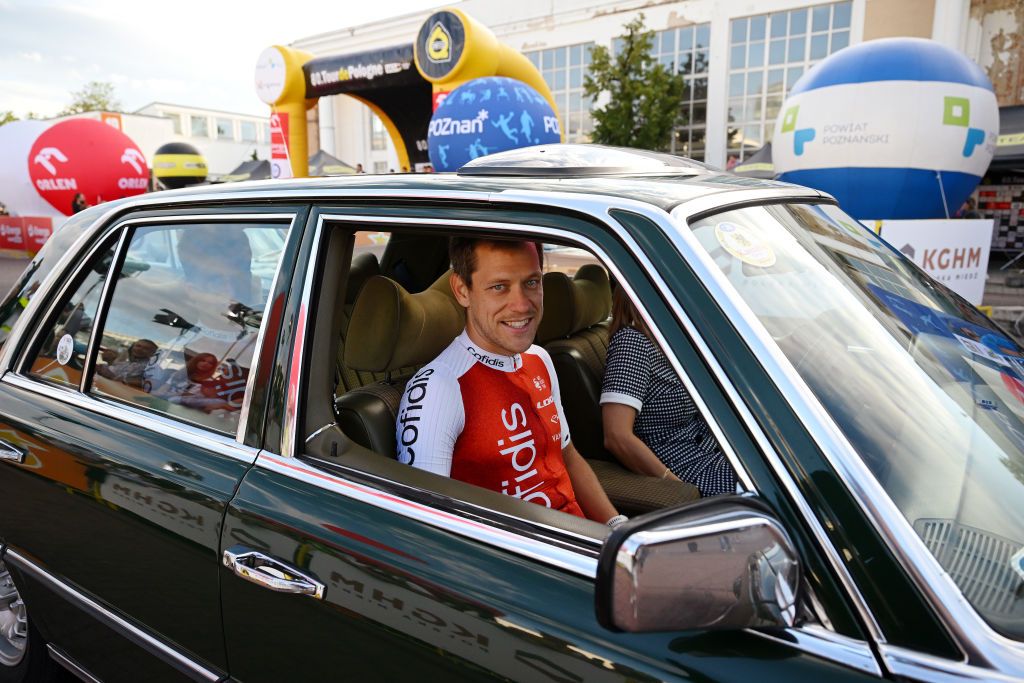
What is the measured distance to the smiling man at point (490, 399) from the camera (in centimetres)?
167

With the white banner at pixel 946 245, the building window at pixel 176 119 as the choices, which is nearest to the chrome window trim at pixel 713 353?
the white banner at pixel 946 245

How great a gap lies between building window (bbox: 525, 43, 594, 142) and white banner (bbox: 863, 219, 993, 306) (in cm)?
1940

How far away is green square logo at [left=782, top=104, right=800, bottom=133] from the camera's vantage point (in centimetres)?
725

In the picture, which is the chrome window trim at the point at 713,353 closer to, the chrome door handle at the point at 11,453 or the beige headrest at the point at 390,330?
the beige headrest at the point at 390,330

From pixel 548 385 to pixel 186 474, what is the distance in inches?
38.0

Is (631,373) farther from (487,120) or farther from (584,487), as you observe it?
(487,120)

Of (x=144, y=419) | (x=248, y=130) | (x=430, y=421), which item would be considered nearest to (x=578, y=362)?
(x=430, y=421)

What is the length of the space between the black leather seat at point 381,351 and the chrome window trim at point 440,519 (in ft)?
0.82

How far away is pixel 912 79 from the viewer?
642 centimetres

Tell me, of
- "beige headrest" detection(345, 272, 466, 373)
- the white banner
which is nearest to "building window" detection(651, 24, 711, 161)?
the white banner

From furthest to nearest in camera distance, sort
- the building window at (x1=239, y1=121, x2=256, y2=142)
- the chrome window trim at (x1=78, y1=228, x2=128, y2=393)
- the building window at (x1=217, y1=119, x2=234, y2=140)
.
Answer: the building window at (x1=239, y1=121, x2=256, y2=142), the building window at (x1=217, y1=119, x2=234, y2=140), the chrome window trim at (x1=78, y1=228, x2=128, y2=393)

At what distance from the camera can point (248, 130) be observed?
5594 cm

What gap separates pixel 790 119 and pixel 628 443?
5.98 metres

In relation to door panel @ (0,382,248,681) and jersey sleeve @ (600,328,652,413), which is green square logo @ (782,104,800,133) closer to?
jersey sleeve @ (600,328,652,413)
